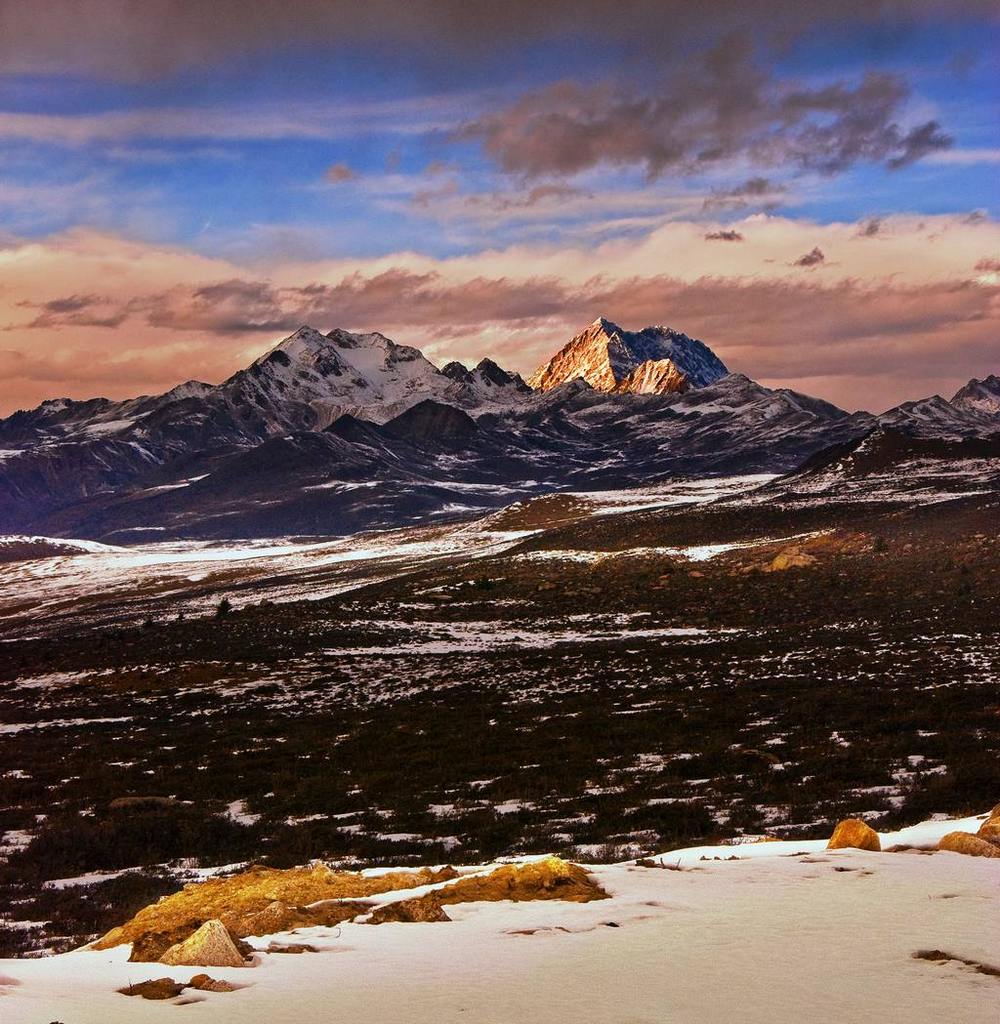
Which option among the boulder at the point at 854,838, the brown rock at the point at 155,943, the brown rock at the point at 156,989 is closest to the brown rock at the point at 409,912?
the brown rock at the point at 155,943

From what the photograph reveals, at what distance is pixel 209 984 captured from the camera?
24.1ft

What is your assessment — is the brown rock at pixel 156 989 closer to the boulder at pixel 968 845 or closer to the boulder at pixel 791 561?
the boulder at pixel 968 845

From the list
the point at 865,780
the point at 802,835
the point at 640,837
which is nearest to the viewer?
the point at 802,835

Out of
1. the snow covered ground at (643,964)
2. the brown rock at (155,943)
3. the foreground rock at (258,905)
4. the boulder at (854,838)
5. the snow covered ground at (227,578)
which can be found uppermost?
the snow covered ground at (643,964)

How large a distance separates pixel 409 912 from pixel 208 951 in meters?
2.36

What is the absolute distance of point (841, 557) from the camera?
8019 centimetres

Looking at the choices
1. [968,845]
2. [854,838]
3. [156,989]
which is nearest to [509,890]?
[156,989]

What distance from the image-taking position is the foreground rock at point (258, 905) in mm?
9422

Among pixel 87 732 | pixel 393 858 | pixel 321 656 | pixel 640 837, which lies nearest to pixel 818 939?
pixel 640 837

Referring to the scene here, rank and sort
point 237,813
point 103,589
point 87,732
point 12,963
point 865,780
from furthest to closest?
point 103,589 < point 87,732 < point 237,813 < point 865,780 < point 12,963

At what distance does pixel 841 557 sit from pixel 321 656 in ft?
149

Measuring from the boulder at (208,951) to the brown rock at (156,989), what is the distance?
49 cm

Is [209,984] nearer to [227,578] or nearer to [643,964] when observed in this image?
[643,964]

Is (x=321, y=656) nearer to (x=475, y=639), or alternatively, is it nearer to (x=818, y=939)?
(x=475, y=639)
